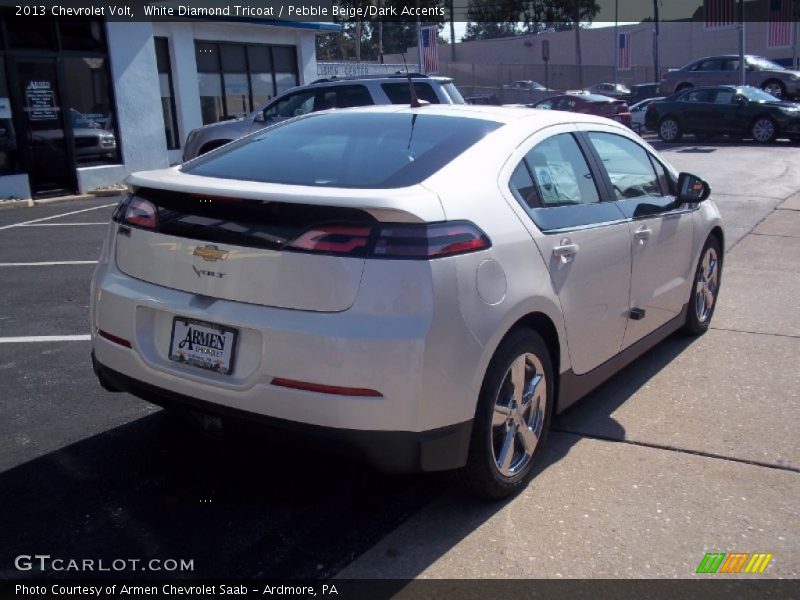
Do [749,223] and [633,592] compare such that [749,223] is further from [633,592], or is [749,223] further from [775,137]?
[775,137]

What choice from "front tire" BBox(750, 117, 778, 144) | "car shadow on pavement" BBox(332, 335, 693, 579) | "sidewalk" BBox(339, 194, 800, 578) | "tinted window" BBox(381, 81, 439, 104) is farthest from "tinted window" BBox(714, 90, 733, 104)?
"car shadow on pavement" BBox(332, 335, 693, 579)

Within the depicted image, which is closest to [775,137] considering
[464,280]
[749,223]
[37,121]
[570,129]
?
[749,223]

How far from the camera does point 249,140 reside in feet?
13.8

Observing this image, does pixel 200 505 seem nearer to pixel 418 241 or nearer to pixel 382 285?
pixel 382 285

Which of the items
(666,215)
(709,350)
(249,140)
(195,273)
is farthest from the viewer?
(709,350)

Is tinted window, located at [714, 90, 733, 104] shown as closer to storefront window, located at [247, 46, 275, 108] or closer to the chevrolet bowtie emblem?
storefront window, located at [247, 46, 275, 108]

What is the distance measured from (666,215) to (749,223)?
22.0ft

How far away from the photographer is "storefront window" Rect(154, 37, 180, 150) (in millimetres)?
17672

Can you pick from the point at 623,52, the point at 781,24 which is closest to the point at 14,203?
the point at 781,24

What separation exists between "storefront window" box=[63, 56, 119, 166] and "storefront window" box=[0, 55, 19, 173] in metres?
1.13

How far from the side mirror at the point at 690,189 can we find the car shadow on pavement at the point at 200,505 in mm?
2485

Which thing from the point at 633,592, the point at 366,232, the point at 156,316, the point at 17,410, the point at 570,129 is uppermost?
the point at 570,129

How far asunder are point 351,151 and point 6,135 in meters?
12.5

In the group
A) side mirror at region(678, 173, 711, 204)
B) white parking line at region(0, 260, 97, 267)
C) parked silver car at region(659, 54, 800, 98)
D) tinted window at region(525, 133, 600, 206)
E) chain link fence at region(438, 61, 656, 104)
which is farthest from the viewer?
chain link fence at region(438, 61, 656, 104)
